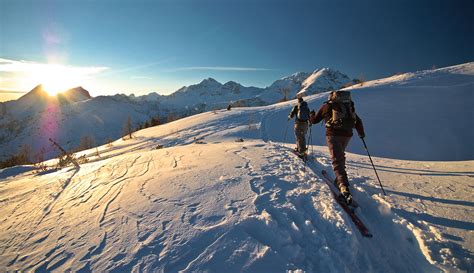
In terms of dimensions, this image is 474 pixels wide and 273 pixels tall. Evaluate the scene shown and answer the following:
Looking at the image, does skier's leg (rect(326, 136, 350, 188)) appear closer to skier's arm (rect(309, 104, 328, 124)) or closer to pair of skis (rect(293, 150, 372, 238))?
pair of skis (rect(293, 150, 372, 238))

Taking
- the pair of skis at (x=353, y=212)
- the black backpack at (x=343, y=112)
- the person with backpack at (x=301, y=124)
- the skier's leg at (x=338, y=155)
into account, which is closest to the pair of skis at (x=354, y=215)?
the pair of skis at (x=353, y=212)

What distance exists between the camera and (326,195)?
4.02 m

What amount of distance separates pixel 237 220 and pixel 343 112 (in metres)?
3.17

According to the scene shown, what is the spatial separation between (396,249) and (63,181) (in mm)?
7373

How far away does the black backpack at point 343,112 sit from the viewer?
451cm

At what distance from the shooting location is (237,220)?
3105mm

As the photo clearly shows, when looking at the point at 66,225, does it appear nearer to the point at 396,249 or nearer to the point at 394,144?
the point at 396,249

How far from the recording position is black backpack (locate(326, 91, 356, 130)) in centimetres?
451

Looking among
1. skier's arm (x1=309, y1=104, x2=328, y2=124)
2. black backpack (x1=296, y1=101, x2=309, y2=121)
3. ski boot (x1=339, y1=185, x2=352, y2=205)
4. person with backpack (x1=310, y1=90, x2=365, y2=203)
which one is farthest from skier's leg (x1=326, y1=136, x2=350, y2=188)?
black backpack (x1=296, y1=101, x2=309, y2=121)

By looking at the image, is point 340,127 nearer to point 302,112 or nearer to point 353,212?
point 353,212

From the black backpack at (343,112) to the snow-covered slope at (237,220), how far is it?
4.30 ft

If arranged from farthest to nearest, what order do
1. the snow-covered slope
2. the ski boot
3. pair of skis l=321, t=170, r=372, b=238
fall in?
the ski boot
pair of skis l=321, t=170, r=372, b=238
the snow-covered slope

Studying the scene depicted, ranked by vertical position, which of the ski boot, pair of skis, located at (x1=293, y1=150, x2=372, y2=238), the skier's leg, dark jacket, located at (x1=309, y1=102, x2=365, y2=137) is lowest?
pair of skis, located at (x1=293, y1=150, x2=372, y2=238)

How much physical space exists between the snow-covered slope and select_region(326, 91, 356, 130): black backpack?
131 cm
